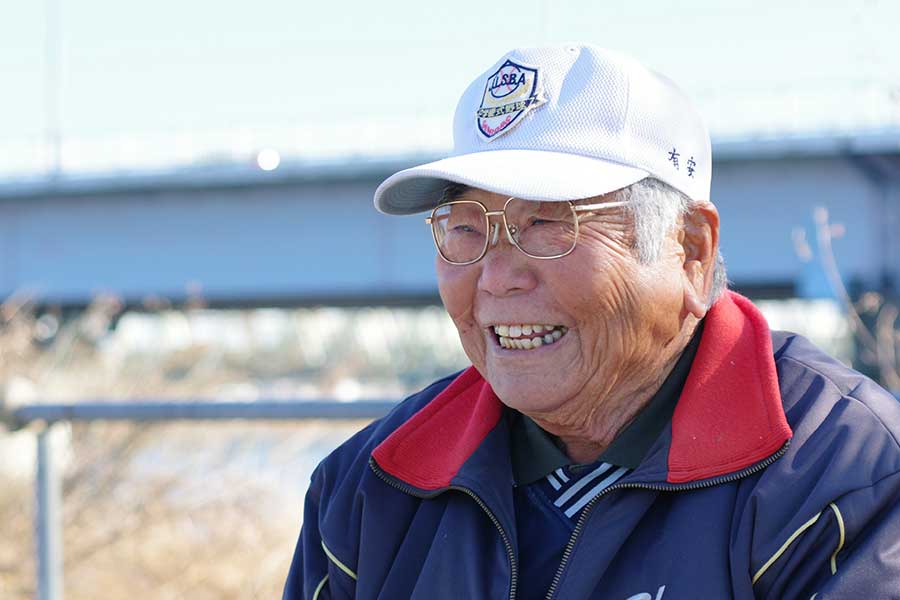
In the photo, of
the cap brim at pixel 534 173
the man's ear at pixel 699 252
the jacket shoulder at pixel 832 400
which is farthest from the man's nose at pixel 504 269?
the jacket shoulder at pixel 832 400

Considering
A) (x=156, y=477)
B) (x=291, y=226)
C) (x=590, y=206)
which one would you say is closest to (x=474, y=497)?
(x=590, y=206)

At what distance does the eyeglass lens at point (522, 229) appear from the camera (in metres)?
2.07

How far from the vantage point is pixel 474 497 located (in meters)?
2.11

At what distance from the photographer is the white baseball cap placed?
6.67 feet

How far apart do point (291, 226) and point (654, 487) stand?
17.5 meters

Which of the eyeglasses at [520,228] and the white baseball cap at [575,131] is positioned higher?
the white baseball cap at [575,131]

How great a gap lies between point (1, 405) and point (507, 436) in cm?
181

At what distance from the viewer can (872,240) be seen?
15906 millimetres

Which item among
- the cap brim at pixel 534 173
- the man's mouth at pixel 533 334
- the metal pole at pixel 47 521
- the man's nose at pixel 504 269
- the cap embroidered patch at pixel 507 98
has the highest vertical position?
the cap embroidered patch at pixel 507 98

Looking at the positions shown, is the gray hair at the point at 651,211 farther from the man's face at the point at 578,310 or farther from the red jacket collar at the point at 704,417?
the red jacket collar at the point at 704,417

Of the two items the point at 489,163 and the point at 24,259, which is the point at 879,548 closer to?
the point at 489,163

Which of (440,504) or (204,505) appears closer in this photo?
(440,504)

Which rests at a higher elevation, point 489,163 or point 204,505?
point 489,163

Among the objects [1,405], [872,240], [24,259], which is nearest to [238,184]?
[24,259]
